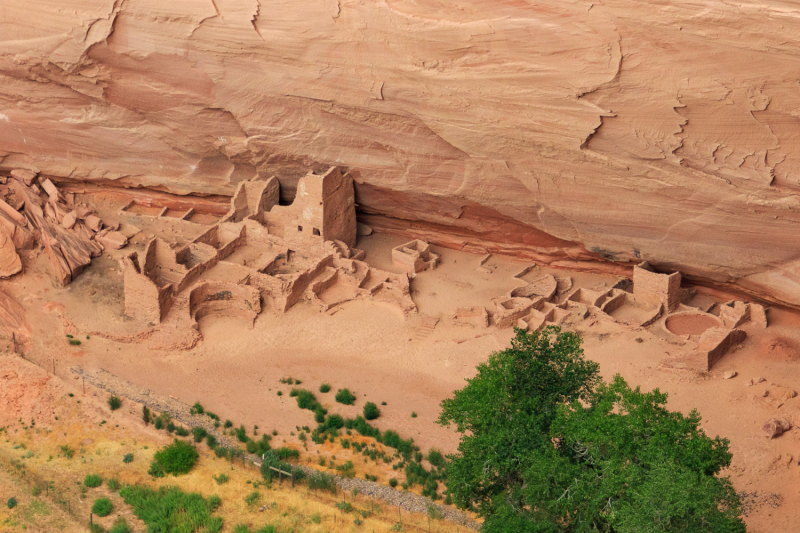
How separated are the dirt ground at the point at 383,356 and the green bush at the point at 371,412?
17cm

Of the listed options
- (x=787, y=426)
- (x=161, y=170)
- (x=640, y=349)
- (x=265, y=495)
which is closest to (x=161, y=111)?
(x=161, y=170)

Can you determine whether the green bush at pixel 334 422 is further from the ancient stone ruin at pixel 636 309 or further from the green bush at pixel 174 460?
the ancient stone ruin at pixel 636 309

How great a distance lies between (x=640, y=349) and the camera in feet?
93.5

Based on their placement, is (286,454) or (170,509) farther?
(286,454)

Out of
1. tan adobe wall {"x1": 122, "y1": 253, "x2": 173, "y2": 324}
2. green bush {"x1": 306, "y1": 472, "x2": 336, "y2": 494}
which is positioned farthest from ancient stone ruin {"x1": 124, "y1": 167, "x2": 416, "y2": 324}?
green bush {"x1": 306, "y1": 472, "x2": 336, "y2": 494}

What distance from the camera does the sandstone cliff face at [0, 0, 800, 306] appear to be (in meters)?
24.2

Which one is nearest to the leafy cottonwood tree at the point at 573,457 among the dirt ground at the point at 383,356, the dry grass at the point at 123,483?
the dry grass at the point at 123,483

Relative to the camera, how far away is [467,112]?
27641 mm

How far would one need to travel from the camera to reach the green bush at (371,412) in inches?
1079

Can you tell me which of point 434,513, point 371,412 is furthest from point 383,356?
point 434,513

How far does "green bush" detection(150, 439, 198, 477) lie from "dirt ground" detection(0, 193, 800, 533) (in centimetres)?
232

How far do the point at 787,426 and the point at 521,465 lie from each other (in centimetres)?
823

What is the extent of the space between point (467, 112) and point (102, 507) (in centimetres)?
1294

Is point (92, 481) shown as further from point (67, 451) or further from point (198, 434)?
point (198, 434)
